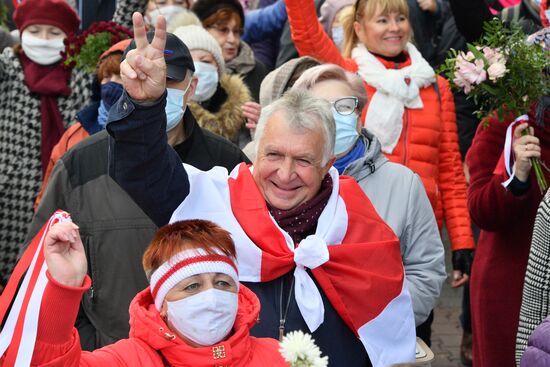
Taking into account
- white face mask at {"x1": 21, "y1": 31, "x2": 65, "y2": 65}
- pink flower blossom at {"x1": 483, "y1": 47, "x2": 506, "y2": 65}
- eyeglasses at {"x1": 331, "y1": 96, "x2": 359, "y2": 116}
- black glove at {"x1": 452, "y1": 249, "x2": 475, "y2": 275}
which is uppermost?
pink flower blossom at {"x1": 483, "y1": 47, "x2": 506, "y2": 65}

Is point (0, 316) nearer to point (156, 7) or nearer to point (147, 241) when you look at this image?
point (147, 241)

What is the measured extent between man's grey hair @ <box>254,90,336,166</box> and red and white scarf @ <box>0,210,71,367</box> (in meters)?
1.28

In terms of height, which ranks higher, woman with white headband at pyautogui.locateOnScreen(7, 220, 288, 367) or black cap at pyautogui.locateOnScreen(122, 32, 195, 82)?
black cap at pyautogui.locateOnScreen(122, 32, 195, 82)

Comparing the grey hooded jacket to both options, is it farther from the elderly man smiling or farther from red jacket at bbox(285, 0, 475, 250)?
red jacket at bbox(285, 0, 475, 250)

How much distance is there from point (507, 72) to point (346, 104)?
888mm

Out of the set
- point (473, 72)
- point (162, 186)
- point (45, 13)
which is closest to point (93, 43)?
point (45, 13)

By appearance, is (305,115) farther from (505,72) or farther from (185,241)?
(505,72)

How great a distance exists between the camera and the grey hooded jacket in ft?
16.0

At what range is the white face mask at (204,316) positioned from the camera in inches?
140

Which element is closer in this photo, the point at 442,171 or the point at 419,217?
the point at 419,217

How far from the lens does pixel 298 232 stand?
4266mm

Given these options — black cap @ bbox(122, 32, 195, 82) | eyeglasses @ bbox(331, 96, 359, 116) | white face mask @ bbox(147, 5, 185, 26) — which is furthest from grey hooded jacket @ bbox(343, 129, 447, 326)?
white face mask @ bbox(147, 5, 185, 26)

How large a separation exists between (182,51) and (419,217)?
131 cm

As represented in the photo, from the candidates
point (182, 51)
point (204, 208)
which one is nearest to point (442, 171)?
point (182, 51)
